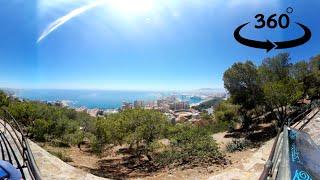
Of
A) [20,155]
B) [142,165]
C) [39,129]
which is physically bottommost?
[142,165]

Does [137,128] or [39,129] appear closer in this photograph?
[137,128]

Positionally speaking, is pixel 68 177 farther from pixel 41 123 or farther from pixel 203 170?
pixel 41 123

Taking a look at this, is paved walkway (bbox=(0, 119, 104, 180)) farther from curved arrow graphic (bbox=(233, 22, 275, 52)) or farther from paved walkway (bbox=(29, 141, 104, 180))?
curved arrow graphic (bbox=(233, 22, 275, 52))

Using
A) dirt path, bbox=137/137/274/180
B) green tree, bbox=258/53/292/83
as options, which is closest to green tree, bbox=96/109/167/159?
dirt path, bbox=137/137/274/180

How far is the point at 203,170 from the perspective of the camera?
15055 millimetres

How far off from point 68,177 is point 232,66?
955 inches

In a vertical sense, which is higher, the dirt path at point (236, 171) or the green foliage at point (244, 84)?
the green foliage at point (244, 84)

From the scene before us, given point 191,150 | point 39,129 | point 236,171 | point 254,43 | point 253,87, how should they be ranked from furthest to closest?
point 253,87
point 39,129
point 191,150
point 254,43
point 236,171

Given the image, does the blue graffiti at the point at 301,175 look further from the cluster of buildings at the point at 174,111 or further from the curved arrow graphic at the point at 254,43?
the cluster of buildings at the point at 174,111

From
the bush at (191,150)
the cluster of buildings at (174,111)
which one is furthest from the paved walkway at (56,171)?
the cluster of buildings at (174,111)

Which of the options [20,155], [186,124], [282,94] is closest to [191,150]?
[186,124]

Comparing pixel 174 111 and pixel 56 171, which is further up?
pixel 56 171

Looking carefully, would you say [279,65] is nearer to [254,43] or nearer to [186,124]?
[186,124]

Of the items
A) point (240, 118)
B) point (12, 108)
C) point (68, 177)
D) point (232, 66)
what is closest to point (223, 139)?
point (240, 118)
